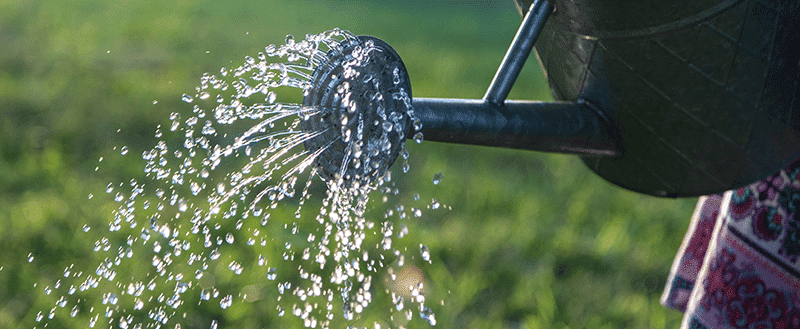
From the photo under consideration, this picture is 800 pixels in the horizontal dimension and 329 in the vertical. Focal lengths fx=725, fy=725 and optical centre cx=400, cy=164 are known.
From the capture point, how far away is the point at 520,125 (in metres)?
0.94

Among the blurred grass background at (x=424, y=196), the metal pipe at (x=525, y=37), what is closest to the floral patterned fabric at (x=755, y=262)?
the metal pipe at (x=525, y=37)

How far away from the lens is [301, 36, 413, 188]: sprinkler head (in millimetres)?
787

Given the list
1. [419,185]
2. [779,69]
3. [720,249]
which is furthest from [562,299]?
[779,69]

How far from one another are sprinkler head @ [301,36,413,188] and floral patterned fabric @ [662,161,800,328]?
734mm

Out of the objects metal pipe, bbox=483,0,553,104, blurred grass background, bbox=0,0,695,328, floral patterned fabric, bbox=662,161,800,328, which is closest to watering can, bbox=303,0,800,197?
metal pipe, bbox=483,0,553,104

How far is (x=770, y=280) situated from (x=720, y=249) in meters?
0.10

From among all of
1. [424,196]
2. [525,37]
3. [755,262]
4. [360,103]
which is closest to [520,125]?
[525,37]

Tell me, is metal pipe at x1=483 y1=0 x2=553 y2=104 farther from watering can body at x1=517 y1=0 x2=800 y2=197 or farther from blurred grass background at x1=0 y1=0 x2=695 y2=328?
blurred grass background at x1=0 y1=0 x2=695 y2=328

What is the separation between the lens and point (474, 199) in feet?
9.61

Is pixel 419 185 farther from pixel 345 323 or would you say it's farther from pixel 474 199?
pixel 345 323

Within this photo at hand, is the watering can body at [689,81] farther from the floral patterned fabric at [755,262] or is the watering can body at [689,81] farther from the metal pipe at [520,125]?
the floral patterned fabric at [755,262]

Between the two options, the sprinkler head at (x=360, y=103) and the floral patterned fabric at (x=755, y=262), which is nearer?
the sprinkler head at (x=360, y=103)

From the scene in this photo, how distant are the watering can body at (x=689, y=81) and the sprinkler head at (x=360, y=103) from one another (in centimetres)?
31

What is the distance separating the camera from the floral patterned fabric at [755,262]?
1.20m
